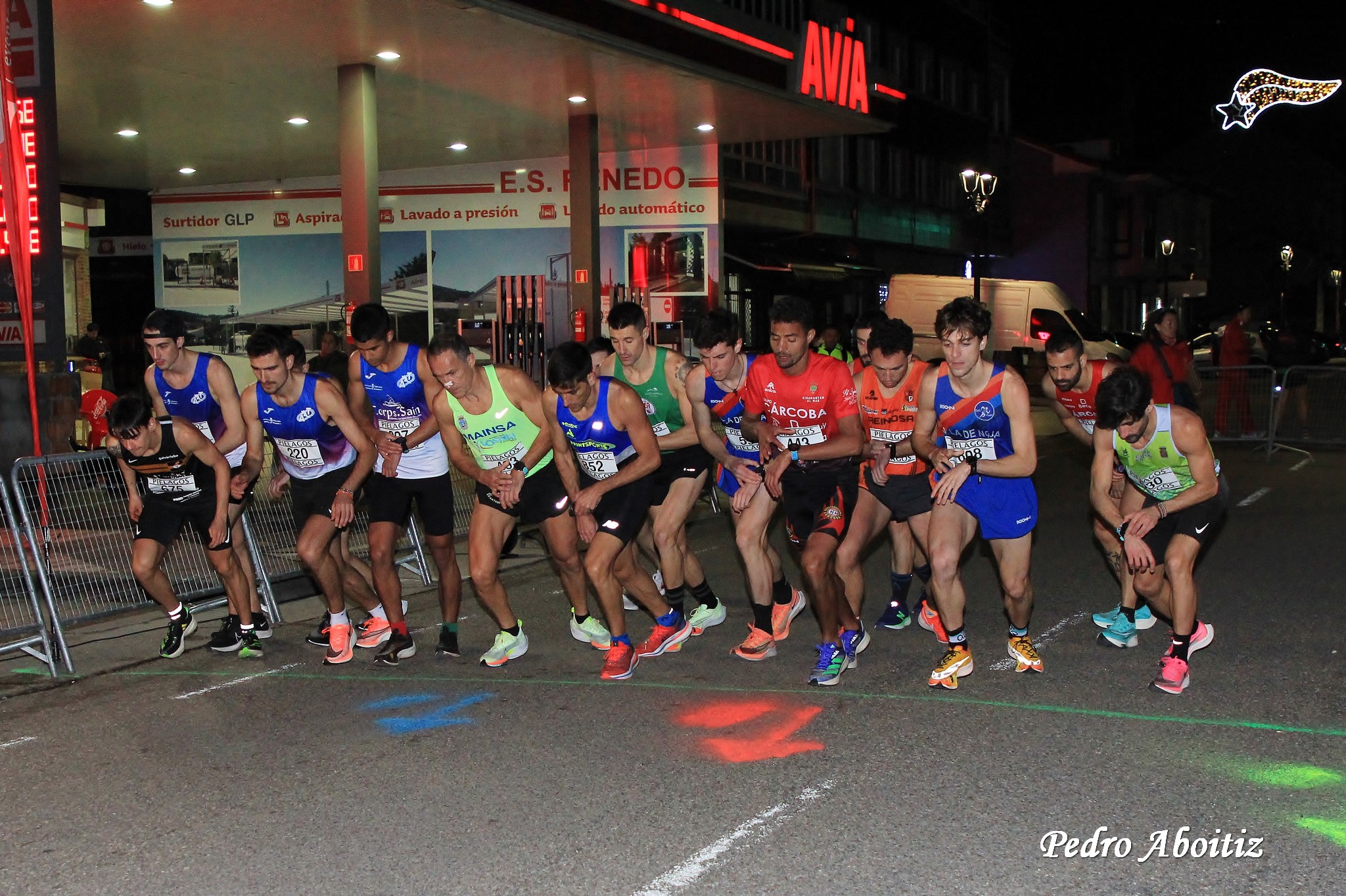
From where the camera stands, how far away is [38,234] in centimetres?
1065

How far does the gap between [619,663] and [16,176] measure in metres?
7.14

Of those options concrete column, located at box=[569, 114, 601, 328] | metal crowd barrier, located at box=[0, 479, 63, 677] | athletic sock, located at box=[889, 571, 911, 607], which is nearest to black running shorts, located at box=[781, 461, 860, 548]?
athletic sock, located at box=[889, 571, 911, 607]

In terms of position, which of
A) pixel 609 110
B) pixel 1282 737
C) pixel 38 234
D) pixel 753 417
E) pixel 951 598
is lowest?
pixel 1282 737

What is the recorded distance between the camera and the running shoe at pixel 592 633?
24.0 feet

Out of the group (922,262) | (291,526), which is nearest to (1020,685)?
(291,526)

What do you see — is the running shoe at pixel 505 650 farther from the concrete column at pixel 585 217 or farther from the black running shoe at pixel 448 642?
the concrete column at pixel 585 217

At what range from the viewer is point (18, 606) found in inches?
288

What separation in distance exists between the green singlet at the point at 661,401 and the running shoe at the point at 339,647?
6.83ft

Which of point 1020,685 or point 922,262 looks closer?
point 1020,685

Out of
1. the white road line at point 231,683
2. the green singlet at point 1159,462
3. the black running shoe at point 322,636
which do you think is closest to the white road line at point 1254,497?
the green singlet at point 1159,462

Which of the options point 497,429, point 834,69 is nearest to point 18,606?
point 497,429

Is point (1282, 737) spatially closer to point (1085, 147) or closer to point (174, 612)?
point (174, 612)

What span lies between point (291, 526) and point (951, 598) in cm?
509

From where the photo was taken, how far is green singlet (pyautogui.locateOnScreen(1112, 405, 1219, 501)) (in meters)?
6.30
